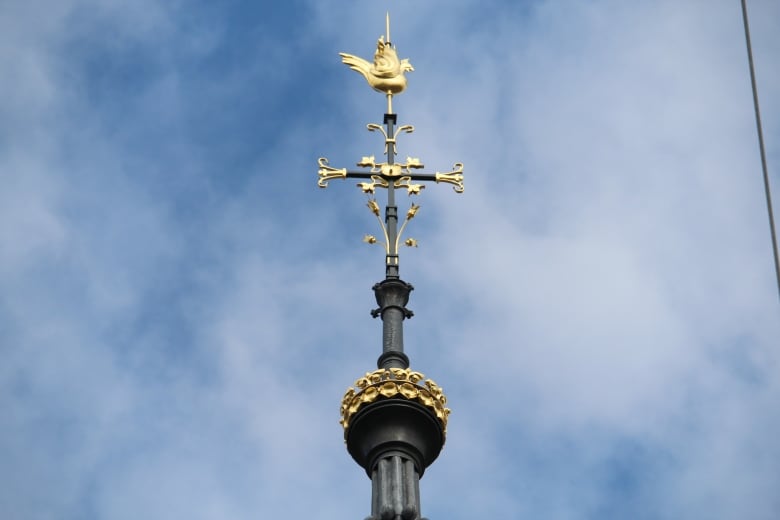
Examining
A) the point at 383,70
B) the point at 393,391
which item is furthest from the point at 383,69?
the point at 393,391

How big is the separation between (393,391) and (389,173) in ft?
21.3

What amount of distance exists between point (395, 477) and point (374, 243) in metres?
6.12

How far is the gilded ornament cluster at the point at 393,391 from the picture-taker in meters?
36.3

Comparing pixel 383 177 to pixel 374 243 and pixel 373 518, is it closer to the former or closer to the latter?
pixel 374 243

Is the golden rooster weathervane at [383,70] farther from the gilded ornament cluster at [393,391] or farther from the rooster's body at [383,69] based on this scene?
the gilded ornament cluster at [393,391]

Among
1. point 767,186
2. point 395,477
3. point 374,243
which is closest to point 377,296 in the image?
point 374,243

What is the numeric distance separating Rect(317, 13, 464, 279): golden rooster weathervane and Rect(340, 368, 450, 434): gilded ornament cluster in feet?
11.1

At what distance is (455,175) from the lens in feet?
137

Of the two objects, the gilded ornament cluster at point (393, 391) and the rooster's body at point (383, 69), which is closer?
the gilded ornament cluster at point (393, 391)

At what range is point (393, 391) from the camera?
119 ft

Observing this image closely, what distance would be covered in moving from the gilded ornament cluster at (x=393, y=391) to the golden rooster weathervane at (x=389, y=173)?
338cm

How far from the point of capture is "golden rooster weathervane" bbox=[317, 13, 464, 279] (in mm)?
40344

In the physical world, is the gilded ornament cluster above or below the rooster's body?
below

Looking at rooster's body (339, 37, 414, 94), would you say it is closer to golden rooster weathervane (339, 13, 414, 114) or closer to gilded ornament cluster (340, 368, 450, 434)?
golden rooster weathervane (339, 13, 414, 114)
